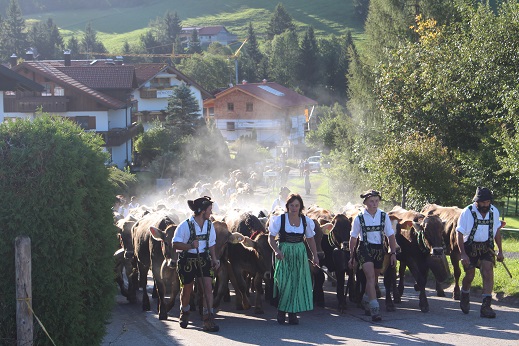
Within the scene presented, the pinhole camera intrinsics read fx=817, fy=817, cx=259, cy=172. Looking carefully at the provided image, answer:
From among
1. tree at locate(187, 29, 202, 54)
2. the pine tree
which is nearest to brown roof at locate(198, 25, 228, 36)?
tree at locate(187, 29, 202, 54)

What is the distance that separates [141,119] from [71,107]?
2257cm

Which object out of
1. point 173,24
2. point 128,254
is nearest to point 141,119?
point 128,254

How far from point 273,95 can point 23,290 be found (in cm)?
7623

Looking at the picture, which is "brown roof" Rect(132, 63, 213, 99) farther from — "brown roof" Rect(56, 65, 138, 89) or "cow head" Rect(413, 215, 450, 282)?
"cow head" Rect(413, 215, 450, 282)

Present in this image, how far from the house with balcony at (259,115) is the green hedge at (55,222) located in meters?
70.8

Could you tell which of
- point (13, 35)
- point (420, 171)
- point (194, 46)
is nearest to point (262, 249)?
point (420, 171)

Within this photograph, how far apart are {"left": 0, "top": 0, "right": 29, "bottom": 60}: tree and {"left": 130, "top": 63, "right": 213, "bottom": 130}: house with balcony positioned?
57.5 metres

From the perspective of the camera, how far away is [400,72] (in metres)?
30.0

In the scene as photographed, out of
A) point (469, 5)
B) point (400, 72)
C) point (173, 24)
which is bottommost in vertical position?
point (400, 72)

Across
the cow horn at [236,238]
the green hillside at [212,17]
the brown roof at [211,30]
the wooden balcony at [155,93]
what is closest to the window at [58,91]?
the wooden balcony at [155,93]

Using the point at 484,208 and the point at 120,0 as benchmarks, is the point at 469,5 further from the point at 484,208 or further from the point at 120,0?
the point at 120,0

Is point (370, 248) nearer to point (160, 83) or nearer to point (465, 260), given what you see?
point (465, 260)

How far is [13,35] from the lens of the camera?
427 feet

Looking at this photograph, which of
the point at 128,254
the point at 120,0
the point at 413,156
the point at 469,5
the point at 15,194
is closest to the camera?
the point at 15,194
